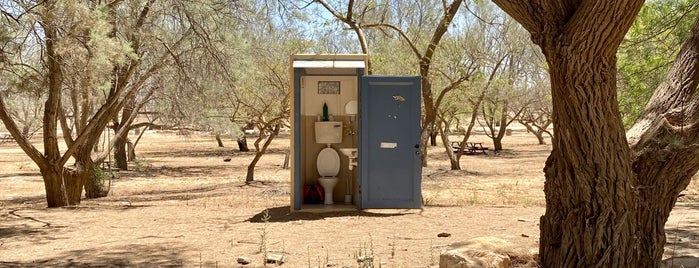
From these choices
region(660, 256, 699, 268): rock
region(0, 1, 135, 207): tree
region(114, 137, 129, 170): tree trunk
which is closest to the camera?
region(660, 256, 699, 268): rock

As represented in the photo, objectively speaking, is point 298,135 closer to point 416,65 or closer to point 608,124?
point 608,124

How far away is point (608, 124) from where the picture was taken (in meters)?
4.22

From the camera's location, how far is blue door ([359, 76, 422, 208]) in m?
9.02

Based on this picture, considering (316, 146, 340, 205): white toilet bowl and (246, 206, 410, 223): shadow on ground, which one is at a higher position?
(316, 146, 340, 205): white toilet bowl

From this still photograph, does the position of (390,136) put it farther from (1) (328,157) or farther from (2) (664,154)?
(2) (664,154)

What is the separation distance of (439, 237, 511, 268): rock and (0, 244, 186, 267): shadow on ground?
211 centimetres

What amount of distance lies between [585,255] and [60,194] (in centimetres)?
919

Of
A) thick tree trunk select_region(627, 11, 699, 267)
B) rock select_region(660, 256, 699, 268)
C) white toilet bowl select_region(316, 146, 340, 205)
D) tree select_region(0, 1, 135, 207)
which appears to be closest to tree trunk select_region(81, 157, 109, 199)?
tree select_region(0, 1, 135, 207)

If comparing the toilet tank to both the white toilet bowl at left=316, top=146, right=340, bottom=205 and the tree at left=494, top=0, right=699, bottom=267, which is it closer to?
the white toilet bowl at left=316, top=146, right=340, bottom=205

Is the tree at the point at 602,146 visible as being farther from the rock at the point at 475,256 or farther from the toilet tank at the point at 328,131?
the toilet tank at the point at 328,131

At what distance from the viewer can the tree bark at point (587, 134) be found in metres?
4.08

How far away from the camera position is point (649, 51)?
27.8ft

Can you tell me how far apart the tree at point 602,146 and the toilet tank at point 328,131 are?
5.23 metres

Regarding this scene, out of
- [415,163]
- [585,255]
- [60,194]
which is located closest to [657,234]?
[585,255]
